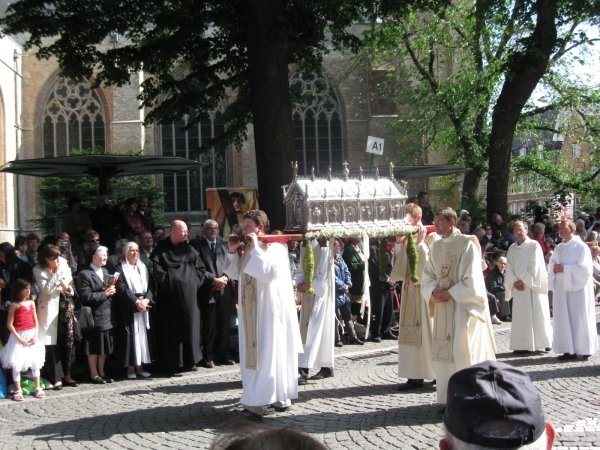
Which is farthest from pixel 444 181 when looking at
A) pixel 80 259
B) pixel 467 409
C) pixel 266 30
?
pixel 467 409

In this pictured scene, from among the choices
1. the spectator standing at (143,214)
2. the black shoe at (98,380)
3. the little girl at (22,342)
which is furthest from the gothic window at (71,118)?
the little girl at (22,342)

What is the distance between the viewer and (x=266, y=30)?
13.9 m

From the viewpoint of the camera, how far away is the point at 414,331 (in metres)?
9.04

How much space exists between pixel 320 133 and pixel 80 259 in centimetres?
2279

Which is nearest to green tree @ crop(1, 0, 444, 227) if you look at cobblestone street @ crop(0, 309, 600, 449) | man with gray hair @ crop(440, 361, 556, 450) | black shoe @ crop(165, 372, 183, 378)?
black shoe @ crop(165, 372, 183, 378)

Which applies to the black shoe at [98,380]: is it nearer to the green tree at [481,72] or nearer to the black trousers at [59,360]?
the black trousers at [59,360]

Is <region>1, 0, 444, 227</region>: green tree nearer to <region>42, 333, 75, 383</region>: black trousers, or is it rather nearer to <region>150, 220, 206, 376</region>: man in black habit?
<region>150, 220, 206, 376</region>: man in black habit

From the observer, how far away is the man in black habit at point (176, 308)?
422 inches

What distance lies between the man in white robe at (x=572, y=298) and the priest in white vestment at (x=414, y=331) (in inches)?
125

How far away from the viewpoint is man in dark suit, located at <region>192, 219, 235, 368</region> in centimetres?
1138

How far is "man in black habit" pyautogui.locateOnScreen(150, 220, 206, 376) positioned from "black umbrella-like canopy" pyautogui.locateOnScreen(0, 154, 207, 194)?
438cm

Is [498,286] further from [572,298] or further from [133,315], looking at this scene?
[133,315]

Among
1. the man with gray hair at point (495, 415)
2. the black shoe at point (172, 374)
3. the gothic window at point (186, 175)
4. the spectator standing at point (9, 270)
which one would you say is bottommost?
the black shoe at point (172, 374)

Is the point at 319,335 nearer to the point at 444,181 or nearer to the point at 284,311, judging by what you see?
the point at 284,311
